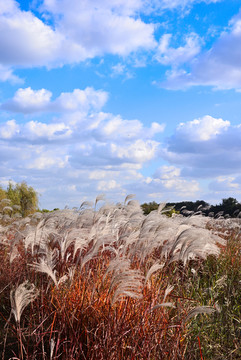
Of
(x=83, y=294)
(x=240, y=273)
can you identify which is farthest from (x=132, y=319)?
(x=240, y=273)

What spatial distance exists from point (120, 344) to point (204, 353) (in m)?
1.69

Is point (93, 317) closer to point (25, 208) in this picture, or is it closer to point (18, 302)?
point (18, 302)

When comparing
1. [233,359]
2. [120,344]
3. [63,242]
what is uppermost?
[63,242]

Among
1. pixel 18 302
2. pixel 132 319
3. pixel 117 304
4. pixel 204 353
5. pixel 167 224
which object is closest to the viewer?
pixel 18 302

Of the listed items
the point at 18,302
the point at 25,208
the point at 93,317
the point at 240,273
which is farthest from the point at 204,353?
the point at 25,208

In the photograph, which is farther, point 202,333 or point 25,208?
point 25,208

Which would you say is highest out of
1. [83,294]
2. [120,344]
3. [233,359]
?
[83,294]

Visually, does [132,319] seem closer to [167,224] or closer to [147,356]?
[147,356]

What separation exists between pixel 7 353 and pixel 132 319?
1511 mm

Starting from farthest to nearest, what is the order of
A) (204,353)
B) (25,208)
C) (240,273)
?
(25,208), (240,273), (204,353)

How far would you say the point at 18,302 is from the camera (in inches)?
99.7

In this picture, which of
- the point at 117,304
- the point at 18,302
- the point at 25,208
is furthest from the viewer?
the point at 25,208

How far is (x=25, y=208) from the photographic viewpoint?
3662 centimetres

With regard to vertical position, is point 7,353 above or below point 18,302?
below
